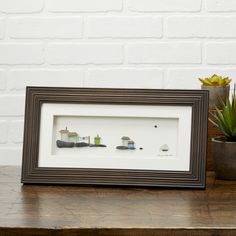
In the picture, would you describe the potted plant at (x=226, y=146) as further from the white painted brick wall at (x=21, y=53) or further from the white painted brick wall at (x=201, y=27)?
the white painted brick wall at (x=21, y=53)

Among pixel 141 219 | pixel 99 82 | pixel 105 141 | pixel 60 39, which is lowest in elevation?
pixel 141 219

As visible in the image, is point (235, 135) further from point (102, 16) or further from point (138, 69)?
point (102, 16)

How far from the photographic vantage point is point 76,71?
4.59 feet

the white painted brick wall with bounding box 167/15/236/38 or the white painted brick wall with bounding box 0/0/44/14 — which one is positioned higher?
the white painted brick wall with bounding box 0/0/44/14

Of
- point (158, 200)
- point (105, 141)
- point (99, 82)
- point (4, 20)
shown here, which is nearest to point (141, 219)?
point (158, 200)

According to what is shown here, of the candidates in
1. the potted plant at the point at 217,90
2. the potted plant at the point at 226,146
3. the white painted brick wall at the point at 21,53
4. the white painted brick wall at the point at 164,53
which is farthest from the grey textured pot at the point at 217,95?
the white painted brick wall at the point at 21,53

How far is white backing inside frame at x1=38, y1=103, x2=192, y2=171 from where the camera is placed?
916mm

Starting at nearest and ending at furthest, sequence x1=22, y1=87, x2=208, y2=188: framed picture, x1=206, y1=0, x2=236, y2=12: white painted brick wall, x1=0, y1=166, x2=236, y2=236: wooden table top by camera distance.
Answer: x1=0, y1=166, x2=236, y2=236: wooden table top
x1=22, y1=87, x2=208, y2=188: framed picture
x1=206, y1=0, x2=236, y2=12: white painted brick wall

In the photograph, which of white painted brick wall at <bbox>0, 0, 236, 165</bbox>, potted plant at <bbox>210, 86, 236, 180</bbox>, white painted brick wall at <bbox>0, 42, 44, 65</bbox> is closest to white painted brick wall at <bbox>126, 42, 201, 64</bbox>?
white painted brick wall at <bbox>0, 0, 236, 165</bbox>

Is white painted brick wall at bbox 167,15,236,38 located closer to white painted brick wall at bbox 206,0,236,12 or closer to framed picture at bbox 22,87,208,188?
white painted brick wall at bbox 206,0,236,12

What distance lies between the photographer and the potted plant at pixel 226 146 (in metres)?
0.95

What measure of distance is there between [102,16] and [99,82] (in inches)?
7.8

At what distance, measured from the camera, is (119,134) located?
943mm

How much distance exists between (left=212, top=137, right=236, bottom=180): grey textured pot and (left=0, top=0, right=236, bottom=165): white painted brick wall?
450mm
